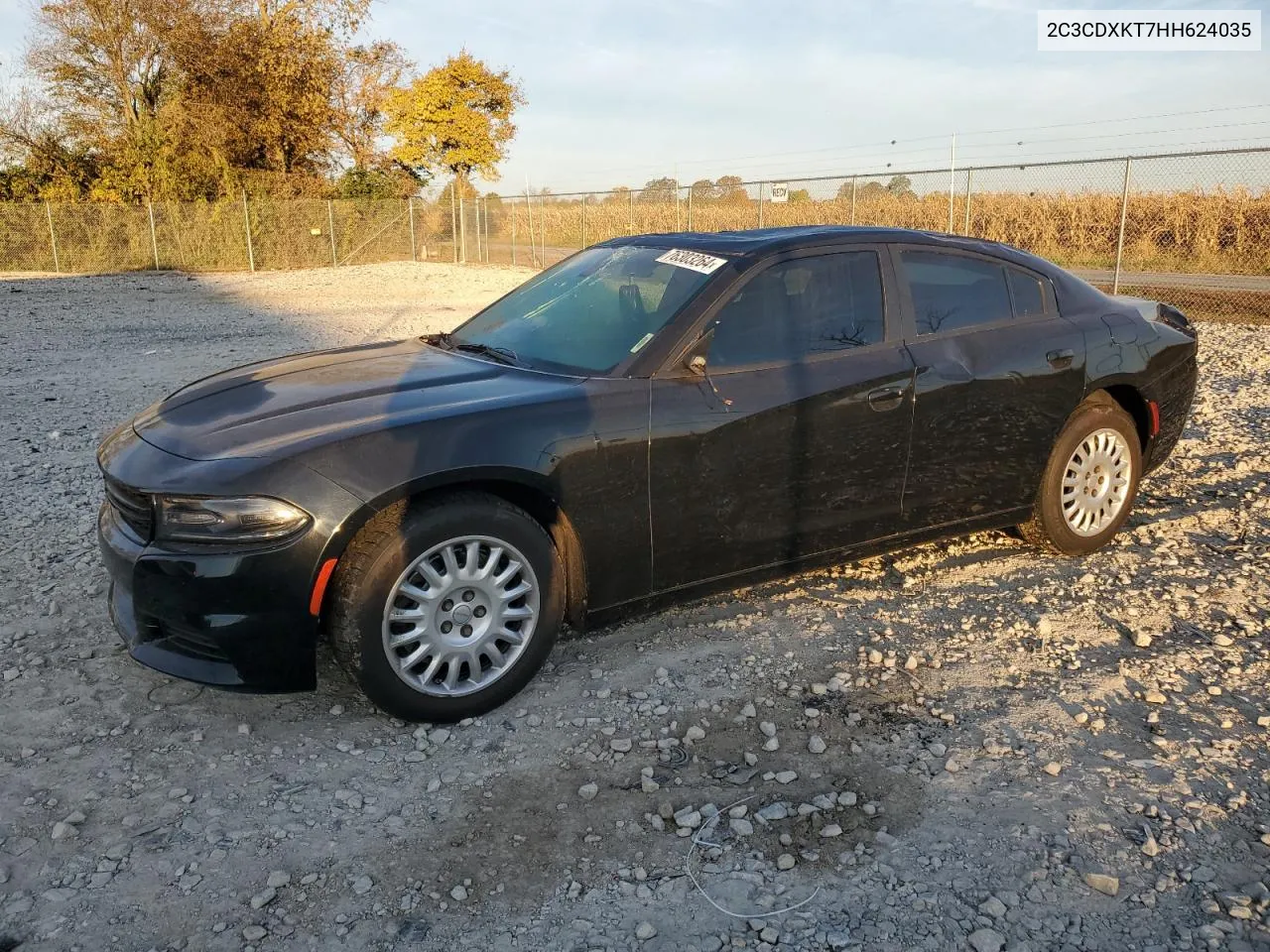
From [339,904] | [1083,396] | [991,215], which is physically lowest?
[339,904]

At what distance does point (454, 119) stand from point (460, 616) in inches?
1422

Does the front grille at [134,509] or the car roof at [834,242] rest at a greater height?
the car roof at [834,242]

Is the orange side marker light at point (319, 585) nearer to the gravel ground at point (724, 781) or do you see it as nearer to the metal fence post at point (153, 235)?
the gravel ground at point (724, 781)

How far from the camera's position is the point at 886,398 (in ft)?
13.4

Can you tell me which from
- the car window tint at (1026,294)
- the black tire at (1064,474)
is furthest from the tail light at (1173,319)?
the car window tint at (1026,294)

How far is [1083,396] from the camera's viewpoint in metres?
4.69

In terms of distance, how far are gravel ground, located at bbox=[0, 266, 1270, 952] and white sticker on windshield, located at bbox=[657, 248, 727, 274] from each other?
1467 millimetres

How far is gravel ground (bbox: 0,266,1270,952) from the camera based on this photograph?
97.1 inches

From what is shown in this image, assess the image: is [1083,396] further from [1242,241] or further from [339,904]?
[1242,241]

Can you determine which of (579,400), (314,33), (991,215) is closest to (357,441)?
(579,400)

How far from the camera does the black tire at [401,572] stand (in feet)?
10.3

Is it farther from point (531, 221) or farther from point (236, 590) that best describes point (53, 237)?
point (236, 590)

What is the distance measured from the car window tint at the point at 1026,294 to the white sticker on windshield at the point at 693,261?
154 centimetres

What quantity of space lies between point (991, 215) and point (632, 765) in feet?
72.4
